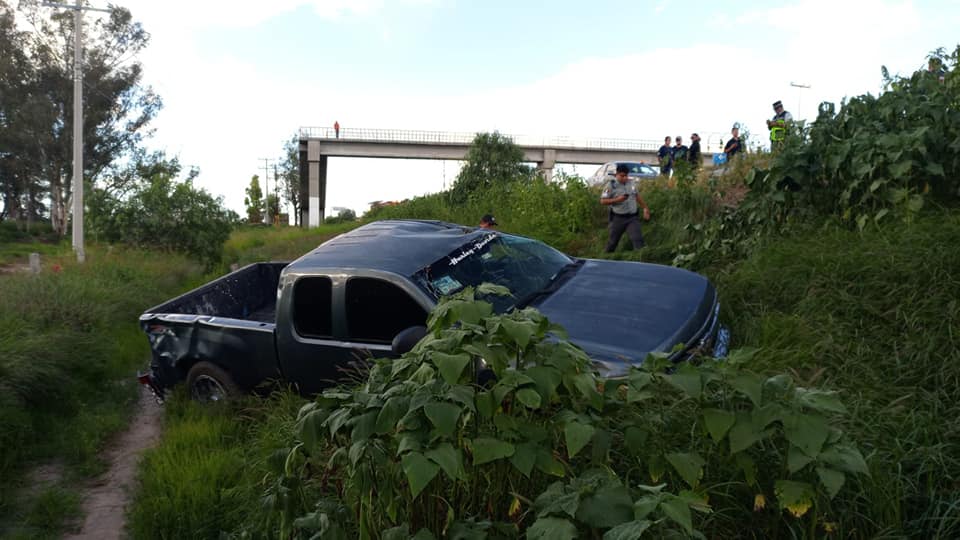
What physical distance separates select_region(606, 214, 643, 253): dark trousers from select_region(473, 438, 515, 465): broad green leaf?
24.5ft

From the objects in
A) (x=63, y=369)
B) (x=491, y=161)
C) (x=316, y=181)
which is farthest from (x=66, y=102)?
(x=63, y=369)

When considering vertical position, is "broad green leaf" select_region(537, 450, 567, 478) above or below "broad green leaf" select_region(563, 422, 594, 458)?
below

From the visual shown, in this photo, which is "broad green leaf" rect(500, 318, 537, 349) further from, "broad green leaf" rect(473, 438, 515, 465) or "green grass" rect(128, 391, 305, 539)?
"green grass" rect(128, 391, 305, 539)

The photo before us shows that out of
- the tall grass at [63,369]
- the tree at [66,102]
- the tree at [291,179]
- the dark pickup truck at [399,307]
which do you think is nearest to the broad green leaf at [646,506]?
the dark pickup truck at [399,307]

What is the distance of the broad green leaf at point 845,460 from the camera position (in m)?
2.03

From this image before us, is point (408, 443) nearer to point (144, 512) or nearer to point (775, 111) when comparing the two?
point (144, 512)

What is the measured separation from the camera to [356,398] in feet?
7.82

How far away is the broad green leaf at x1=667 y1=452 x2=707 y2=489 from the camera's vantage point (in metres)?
2.13

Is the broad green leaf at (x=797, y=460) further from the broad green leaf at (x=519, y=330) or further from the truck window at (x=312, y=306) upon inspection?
the truck window at (x=312, y=306)

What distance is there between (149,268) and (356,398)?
1398cm

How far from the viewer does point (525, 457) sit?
7.06 feet

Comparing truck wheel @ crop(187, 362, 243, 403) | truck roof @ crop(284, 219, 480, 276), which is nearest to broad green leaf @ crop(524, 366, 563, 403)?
truck roof @ crop(284, 219, 480, 276)

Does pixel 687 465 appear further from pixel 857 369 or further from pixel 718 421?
pixel 857 369

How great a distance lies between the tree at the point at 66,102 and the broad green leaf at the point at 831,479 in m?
44.0
